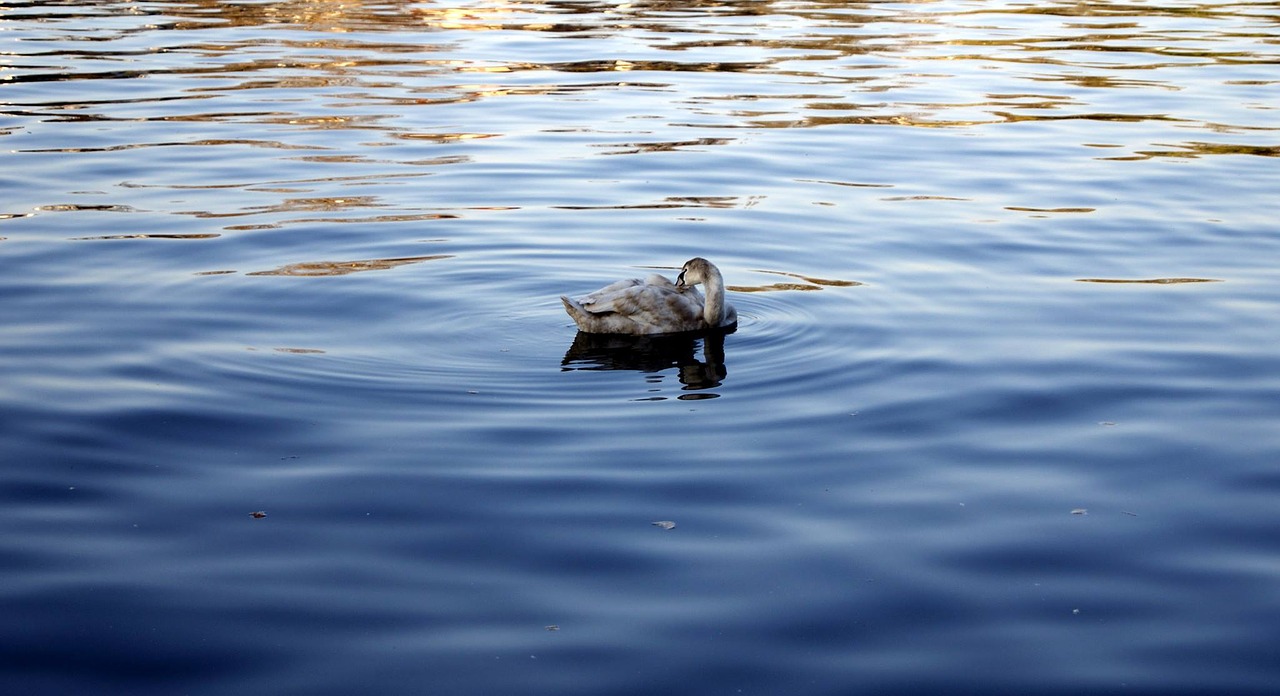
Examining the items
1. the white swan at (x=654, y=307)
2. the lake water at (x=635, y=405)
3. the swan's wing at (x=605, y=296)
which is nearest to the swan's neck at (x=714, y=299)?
the white swan at (x=654, y=307)

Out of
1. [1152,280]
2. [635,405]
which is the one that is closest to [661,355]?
[635,405]

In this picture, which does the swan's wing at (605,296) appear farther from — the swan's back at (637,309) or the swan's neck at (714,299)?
the swan's neck at (714,299)

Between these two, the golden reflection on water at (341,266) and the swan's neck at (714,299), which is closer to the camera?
the swan's neck at (714,299)

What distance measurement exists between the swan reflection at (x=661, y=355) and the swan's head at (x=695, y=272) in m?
0.41

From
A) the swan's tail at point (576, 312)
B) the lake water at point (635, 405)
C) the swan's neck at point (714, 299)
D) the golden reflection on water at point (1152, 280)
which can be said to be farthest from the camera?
the golden reflection on water at point (1152, 280)

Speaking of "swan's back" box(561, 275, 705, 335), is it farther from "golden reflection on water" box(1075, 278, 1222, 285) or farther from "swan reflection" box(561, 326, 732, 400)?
"golden reflection on water" box(1075, 278, 1222, 285)

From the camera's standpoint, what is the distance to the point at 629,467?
9.04m

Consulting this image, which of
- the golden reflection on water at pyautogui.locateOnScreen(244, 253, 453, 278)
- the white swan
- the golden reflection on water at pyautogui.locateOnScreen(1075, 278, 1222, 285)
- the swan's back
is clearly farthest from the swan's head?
the golden reflection on water at pyautogui.locateOnScreen(1075, 278, 1222, 285)

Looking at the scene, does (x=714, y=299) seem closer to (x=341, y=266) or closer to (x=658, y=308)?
(x=658, y=308)

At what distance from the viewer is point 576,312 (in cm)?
1188

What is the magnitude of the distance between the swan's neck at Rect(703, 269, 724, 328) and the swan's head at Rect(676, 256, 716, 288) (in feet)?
0.11

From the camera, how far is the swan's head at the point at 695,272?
1205 cm

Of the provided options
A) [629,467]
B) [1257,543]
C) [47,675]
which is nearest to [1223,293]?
[1257,543]

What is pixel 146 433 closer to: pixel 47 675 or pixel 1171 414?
pixel 47 675
